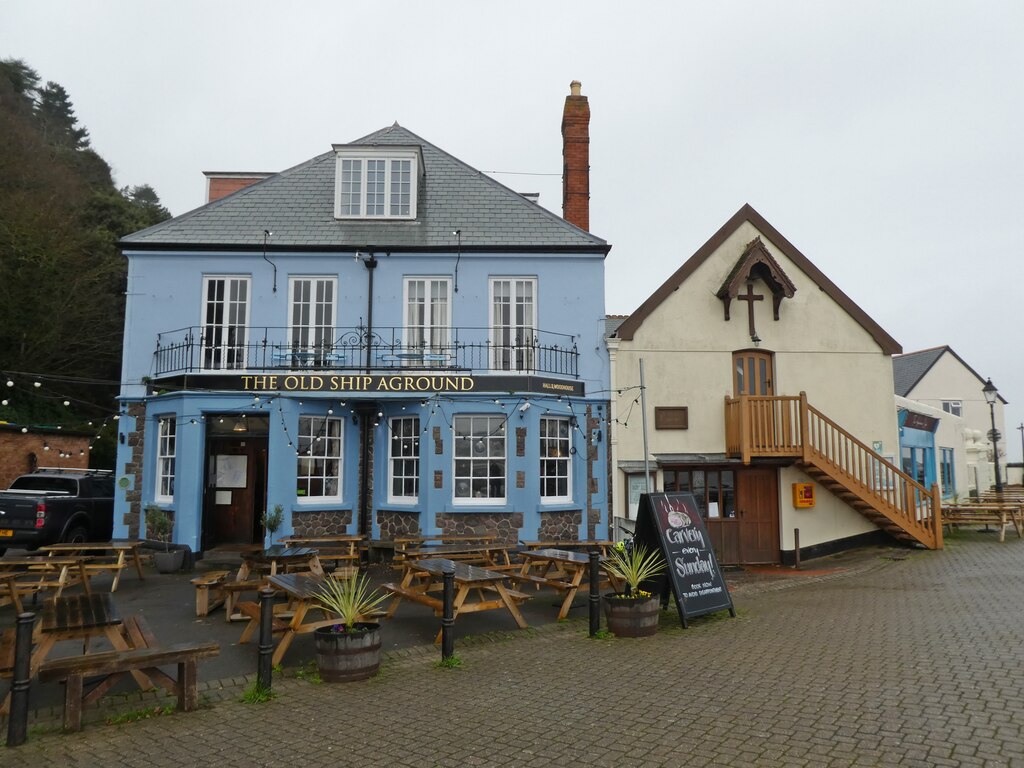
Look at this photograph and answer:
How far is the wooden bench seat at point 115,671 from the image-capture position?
5684 millimetres

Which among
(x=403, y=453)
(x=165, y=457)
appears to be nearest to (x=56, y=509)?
(x=165, y=457)

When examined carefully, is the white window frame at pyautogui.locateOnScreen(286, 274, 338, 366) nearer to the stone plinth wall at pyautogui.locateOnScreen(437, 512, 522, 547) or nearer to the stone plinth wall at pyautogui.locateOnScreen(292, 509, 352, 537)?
the stone plinth wall at pyautogui.locateOnScreen(292, 509, 352, 537)

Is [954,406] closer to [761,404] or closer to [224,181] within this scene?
[761,404]

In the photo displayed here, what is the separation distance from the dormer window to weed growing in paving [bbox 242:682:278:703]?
41.2 feet

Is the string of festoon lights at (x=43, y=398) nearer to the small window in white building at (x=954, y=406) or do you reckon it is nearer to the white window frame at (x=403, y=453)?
the white window frame at (x=403, y=453)

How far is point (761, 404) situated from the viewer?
50.4 feet

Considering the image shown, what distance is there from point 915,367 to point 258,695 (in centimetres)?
3936

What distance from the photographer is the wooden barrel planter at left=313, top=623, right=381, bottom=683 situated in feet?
22.7

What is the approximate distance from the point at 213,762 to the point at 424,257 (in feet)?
41.1

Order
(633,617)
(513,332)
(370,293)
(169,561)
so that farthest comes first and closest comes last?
(513,332) < (370,293) < (169,561) < (633,617)

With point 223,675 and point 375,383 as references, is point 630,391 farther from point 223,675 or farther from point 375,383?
point 223,675

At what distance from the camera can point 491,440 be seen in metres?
15.3

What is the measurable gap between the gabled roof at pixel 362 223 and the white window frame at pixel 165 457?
12.9 ft

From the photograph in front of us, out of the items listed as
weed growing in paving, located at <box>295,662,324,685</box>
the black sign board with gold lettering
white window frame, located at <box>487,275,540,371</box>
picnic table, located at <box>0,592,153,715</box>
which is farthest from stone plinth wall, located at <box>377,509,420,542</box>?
A: picnic table, located at <box>0,592,153,715</box>
